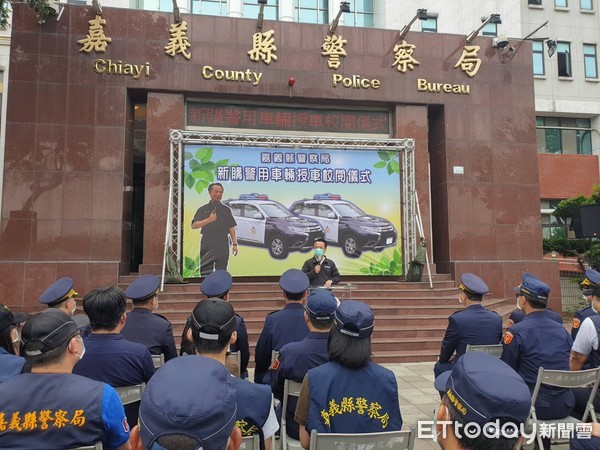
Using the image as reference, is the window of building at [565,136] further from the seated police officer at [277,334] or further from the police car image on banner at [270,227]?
the seated police officer at [277,334]

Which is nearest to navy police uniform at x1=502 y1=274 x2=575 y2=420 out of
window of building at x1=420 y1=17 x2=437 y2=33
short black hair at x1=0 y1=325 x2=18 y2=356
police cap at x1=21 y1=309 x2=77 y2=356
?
police cap at x1=21 y1=309 x2=77 y2=356

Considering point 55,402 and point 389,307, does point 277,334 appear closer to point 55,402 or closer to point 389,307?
point 55,402

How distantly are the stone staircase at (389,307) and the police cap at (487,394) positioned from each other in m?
6.65

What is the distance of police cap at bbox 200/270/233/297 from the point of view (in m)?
4.24

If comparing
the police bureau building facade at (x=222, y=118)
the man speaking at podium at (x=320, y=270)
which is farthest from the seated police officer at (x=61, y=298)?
the police bureau building facade at (x=222, y=118)

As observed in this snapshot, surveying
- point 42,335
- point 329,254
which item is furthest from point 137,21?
point 42,335

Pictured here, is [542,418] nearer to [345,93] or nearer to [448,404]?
[448,404]

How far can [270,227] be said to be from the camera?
1082 cm

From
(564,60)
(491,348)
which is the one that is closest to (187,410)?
(491,348)

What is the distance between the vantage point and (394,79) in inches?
464

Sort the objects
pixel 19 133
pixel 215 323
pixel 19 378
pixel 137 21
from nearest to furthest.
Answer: pixel 19 378 < pixel 215 323 < pixel 19 133 < pixel 137 21

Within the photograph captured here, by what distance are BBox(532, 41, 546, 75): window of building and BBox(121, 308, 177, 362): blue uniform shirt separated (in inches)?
857

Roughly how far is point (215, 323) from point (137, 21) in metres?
10.7

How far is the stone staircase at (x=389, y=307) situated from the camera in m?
8.45
